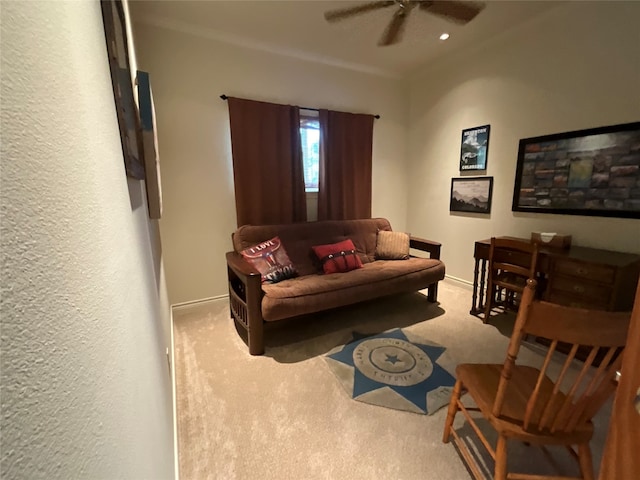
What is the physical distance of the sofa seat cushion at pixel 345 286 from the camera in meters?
2.19

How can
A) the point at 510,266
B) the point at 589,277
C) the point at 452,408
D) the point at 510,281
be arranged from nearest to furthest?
the point at 452,408
the point at 589,277
the point at 510,266
the point at 510,281

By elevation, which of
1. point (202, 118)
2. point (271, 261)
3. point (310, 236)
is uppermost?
point (202, 118)

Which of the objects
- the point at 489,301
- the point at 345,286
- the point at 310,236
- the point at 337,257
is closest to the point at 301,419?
the point at 345,286

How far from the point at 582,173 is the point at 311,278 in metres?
2.53

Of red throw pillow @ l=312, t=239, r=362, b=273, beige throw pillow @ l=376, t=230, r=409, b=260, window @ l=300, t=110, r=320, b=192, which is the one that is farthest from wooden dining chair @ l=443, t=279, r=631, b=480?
window @ l=300, t=110, r=320, b=192

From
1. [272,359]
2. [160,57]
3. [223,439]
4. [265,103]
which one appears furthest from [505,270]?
[160,57]

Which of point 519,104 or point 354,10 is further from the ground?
point 354,10

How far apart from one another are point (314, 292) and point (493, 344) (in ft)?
5.04

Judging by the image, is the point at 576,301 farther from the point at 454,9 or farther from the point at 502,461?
the point at 454,9

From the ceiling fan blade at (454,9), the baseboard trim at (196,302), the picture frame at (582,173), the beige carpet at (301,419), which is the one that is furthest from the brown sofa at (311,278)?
the ceiling fan blade at (454,9)

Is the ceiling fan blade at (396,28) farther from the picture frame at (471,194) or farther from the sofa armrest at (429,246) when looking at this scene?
the sofa armrest at (429,246)

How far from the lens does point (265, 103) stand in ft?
9.85

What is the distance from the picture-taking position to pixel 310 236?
122 inches

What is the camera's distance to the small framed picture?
3.20m
